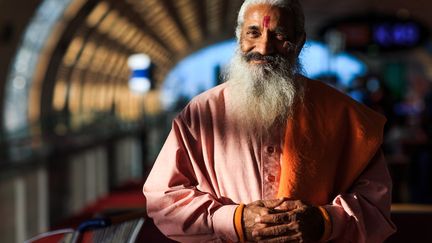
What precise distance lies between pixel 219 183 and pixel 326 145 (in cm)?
35

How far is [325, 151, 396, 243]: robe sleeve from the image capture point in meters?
2.57

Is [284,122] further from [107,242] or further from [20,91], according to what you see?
[20,91]

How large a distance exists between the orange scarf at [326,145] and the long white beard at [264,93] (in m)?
0.05

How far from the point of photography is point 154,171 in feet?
8.89

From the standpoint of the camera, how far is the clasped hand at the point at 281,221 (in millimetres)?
2467

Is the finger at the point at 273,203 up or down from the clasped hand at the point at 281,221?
up

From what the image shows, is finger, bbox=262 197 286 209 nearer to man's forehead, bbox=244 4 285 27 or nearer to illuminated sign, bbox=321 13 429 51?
man's forehead, bbox=244 4 285 27

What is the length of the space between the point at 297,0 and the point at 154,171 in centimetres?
70

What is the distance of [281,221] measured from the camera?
8.10ft

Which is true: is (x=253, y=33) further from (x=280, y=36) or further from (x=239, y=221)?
(x=239, y=221)

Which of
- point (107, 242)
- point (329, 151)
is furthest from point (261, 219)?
point (107, 242)

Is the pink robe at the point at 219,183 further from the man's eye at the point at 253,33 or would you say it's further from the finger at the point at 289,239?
the man's eye at the point at 253,33

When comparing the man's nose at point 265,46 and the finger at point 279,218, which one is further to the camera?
the man's nose at point 265,46

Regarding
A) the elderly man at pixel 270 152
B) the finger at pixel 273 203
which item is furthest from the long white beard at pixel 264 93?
the finger at pixel 273 203
